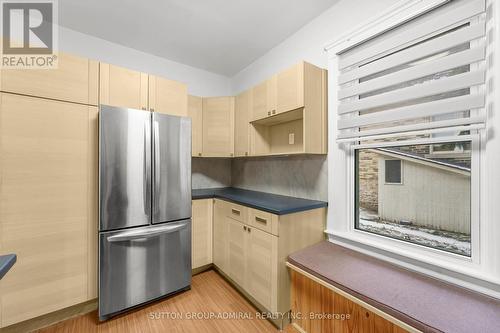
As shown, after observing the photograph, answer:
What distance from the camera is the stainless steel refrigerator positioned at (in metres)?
1.66

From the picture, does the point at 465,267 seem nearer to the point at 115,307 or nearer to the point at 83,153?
the point at 115,307

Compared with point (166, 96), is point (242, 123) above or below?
below

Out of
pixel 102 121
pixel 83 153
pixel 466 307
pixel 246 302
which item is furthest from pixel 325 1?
pixel 246 302

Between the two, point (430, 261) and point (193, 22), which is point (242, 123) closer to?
point (193, 22)

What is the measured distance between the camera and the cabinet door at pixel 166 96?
202cm

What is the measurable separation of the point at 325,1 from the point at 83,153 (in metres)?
2.43

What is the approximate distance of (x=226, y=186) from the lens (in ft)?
10.7

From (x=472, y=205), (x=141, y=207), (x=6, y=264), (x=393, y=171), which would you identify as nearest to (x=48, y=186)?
(x=141, y=207)

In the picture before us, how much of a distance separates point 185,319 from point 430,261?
183 centimetres

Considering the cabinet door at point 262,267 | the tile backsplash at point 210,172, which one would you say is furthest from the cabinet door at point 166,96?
the cabinet door at point 262,267

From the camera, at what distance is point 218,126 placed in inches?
106

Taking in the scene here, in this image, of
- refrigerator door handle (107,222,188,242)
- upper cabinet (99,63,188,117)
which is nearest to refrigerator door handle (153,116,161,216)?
refrigerator door handle (107,222,188,242)

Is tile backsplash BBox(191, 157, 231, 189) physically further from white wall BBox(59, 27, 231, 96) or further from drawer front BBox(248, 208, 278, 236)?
drawer front BBox(248, 208, 278, 236)

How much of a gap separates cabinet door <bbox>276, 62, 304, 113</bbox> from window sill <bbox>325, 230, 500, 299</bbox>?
1.21 meters
